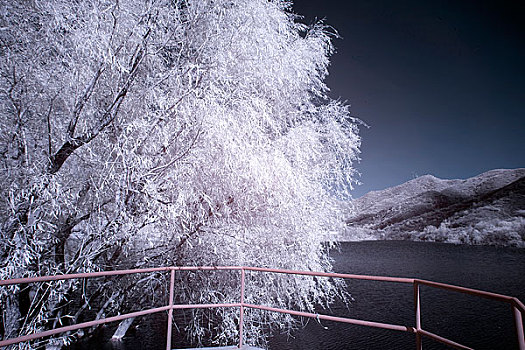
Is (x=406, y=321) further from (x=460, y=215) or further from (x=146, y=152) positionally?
(x=460, y=215)

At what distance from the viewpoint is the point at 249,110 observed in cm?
565

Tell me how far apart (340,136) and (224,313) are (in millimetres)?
4076

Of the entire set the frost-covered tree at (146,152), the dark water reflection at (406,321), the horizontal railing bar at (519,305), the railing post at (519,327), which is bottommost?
the dark water reflection at (406,321)

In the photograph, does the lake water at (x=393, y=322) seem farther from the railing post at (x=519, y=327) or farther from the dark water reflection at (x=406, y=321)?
the railing post at (x=519, y=327)

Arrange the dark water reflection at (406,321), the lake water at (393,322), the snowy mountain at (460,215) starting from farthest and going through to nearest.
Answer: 1. the snowy mountain at (460,215)
2. the dark water reflection at (406,321)
3. the lake water at (393,322)

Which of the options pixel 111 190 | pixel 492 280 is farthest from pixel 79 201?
pixel 492 280

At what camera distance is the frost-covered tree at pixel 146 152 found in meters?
4.85

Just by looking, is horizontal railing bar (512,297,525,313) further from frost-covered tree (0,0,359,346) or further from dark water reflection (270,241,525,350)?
dark water reflection (270,241,525,350)

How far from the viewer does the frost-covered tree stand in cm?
485

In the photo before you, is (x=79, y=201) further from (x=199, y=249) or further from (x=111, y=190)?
(x=199, y=249)

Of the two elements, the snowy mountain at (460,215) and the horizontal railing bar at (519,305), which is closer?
the horizontal railing bar at (519,305)

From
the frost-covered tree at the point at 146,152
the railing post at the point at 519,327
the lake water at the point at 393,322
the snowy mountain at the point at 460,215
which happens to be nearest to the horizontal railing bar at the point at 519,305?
the railing post at the point at 519,327

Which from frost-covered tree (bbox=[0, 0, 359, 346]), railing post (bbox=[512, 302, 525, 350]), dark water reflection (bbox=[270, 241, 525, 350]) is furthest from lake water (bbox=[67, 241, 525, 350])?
railing post (bbox=[512, 302, 525, 350])

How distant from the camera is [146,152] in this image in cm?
551
